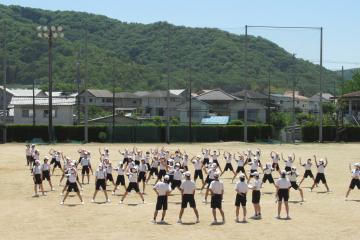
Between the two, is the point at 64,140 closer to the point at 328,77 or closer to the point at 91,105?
the point at 91,105

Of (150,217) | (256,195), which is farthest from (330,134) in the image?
(150,217)

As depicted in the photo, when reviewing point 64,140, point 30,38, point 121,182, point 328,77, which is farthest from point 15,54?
point 121,182

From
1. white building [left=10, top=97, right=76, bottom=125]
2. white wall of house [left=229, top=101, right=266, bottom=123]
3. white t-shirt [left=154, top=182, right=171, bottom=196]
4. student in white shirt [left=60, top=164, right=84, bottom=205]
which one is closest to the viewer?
white t-shirt [left=154, top=182, right=171, bottom=196]

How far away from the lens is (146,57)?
154250mm

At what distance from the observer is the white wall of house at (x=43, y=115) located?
7800 cm

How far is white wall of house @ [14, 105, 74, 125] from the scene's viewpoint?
256 ft

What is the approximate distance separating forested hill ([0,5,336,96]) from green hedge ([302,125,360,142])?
5921cm

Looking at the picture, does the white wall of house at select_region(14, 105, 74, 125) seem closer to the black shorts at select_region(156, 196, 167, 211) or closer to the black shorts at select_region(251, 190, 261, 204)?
the black shorts at select_region(251, 190, 261, 204)

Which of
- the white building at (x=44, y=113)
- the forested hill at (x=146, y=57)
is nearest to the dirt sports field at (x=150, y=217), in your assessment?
the white building at (x=44, y=113)

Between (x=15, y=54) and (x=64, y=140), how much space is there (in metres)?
78.5

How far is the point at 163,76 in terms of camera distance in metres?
148

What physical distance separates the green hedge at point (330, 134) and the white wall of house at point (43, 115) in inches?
1134

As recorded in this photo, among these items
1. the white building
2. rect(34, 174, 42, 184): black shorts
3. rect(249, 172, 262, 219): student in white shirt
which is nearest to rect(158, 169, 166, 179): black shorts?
rect(34, 174, 42, 184): black shorts

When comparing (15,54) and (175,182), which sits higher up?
(15,54)
